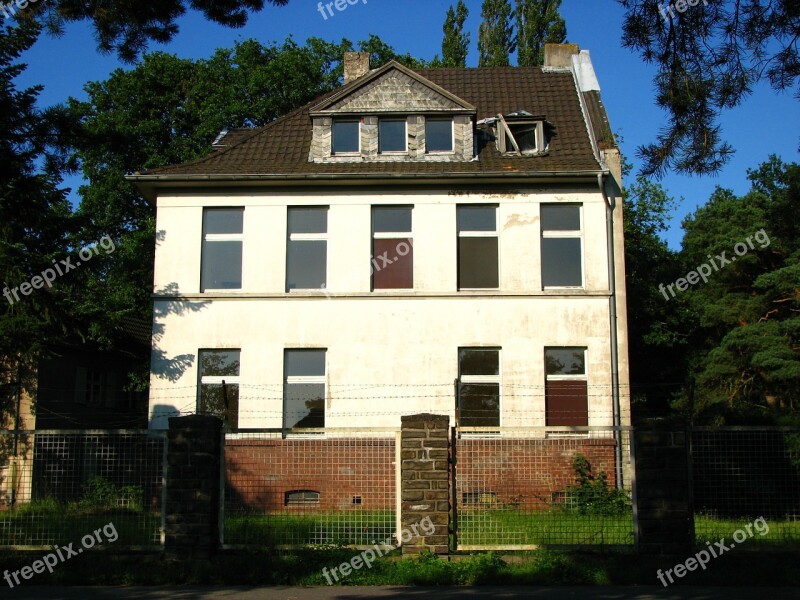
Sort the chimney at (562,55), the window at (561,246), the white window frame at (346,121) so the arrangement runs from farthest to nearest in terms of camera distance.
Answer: the chimney at (562,55)
the white window frame at (346,121)
the window at (561,246)

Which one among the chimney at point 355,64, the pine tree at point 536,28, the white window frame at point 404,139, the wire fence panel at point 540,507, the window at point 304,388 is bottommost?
the wire fence panel at point 540,507

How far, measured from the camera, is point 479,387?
20641mm

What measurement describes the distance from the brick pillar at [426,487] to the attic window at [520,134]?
41.5 ft

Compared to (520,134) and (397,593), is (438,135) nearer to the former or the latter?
(520,134)

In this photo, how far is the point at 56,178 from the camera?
11242 mm

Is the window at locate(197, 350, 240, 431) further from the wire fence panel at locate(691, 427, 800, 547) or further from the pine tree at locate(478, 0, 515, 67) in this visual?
the pine tree at locate(478, 0, 515, 67)

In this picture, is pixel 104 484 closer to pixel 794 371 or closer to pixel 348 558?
pixel 348 558

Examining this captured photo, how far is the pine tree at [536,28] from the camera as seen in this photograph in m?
41.8

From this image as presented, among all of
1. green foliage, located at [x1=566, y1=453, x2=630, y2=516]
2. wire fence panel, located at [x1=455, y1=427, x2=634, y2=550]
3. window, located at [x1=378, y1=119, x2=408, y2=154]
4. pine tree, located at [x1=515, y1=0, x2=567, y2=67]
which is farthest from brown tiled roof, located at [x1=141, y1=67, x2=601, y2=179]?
pine tree, located at [x1=515, y1=0, x2=567, y2=67]

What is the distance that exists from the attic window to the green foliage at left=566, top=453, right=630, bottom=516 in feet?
38.6

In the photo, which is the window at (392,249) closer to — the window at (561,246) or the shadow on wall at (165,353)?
the window at (561,246)

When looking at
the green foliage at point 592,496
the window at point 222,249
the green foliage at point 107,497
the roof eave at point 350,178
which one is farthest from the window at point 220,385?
the green foliage at point 592,496

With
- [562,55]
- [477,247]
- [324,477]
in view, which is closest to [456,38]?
[562,55]

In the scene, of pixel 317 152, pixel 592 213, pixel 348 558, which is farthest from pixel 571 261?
pixel 348 558
